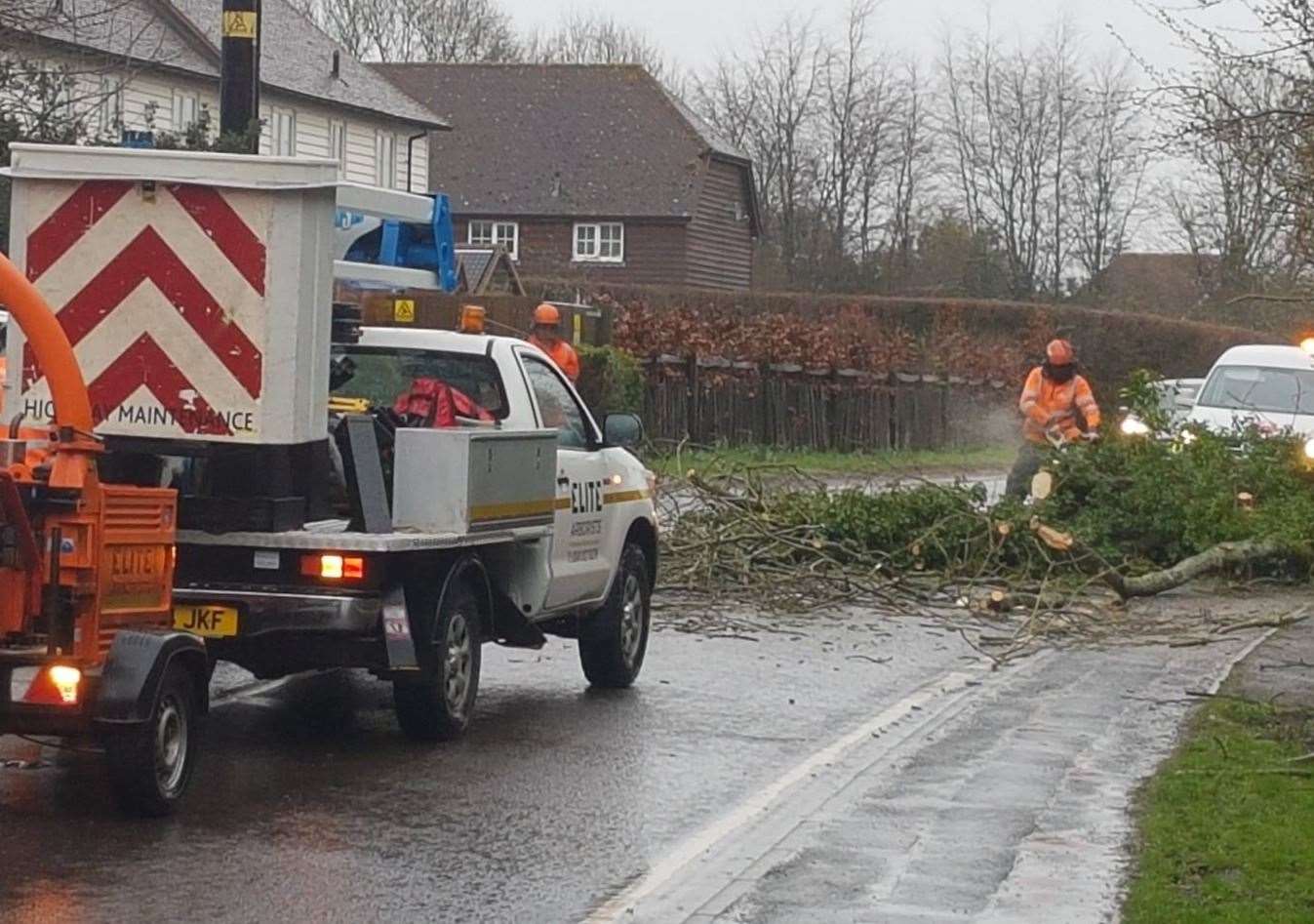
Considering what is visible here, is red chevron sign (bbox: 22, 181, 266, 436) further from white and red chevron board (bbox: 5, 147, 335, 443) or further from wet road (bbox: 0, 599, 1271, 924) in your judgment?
wet road (bbox: 0, 599, 1271, 924)

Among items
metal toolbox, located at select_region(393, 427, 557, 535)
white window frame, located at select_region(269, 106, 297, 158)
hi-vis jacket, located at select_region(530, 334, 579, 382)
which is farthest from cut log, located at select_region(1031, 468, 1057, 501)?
white window frame, located at select_region(269, 106, 297, 158)

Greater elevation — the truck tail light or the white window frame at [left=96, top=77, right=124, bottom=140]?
the white window frame at [left=96, top=77, right=124, bottom=140]

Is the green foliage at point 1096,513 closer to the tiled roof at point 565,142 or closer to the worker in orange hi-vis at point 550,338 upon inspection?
the worker in orange hi-vis at point 550,338

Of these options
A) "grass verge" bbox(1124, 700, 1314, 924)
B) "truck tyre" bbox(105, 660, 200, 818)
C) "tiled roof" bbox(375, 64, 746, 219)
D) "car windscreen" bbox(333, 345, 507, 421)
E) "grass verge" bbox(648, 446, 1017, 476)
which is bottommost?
"grass verge" bbox(1124, 700, 1314, 924)

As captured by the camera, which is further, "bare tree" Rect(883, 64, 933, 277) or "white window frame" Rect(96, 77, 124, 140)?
"bare tree" Rect(883, 64, 933, 277)

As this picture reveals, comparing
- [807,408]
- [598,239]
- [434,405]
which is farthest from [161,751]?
[598,239]

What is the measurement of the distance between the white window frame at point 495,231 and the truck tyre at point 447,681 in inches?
2233

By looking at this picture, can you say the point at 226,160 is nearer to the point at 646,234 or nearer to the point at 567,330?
the point at 567,330

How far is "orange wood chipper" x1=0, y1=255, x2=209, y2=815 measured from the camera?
846 cm

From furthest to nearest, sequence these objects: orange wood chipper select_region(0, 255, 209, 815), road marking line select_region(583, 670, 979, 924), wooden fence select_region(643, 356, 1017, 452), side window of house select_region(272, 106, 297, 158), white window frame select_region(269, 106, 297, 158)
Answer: side window of house select_region(272, 106, 297, 158) < white window frame select_region(269, 106, 297, 158) < wooden fence select_region(643, 356, 1017, 452) < orange wood chipper select_region(0, 255, 209, 815) < road marking line select_region(583, 670, 979, 924)

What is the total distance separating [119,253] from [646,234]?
190 ft

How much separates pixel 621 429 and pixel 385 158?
46.6 meters

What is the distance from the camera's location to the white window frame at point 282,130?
5125 centimetres

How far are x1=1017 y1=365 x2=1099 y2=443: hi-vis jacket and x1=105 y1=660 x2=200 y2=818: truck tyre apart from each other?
13113 millimetres
